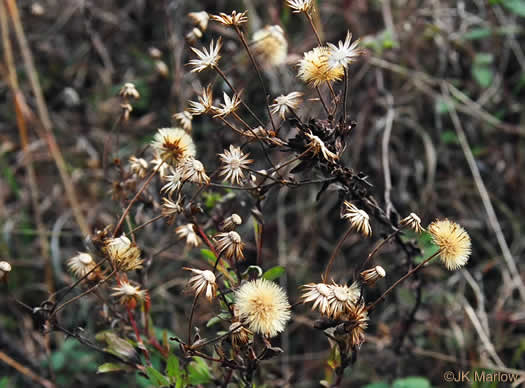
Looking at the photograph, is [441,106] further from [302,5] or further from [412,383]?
[302,5]

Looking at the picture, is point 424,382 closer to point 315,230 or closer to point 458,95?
point 315,230

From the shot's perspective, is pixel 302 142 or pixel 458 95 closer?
pixel 302 142

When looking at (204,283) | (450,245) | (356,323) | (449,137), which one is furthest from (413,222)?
(449,137)

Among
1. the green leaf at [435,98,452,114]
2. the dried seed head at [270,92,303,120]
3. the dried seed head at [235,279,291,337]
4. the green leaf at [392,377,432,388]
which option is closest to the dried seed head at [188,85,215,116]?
the dried seed head at [270,92,303,120]

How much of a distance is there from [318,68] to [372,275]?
42cm

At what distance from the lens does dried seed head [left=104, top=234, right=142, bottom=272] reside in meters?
1.01

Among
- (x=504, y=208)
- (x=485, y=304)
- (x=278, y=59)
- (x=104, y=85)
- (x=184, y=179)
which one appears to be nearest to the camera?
(x=184, y=179)

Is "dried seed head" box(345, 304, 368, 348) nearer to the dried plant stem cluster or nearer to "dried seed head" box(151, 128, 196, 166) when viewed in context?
the dried plant stem cluster

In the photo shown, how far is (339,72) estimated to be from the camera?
1.02m

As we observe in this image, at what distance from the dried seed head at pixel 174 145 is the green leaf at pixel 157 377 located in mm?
447

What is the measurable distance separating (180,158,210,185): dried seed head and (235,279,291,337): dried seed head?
228 millimetres

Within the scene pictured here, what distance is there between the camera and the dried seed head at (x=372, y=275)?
981mm

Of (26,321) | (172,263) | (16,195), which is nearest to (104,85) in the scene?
(16,195)

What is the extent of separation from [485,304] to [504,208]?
40 cm
